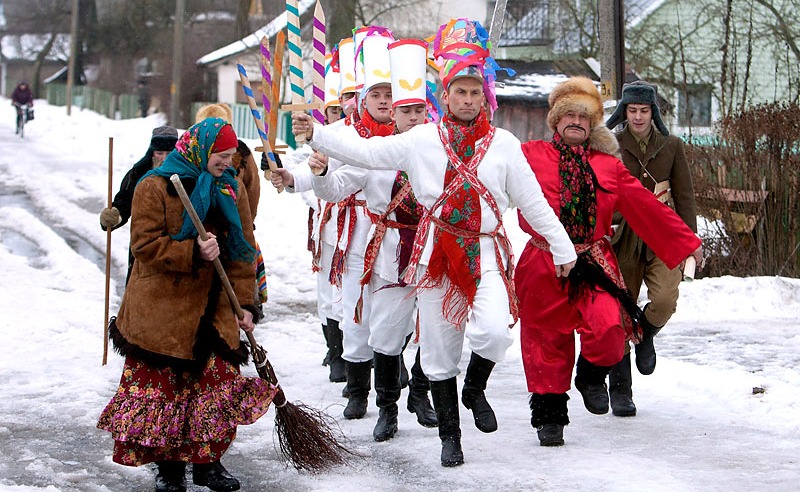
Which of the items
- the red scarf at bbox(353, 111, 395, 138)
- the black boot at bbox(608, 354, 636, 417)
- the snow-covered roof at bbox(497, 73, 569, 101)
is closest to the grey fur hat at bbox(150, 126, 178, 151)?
the red scarf at bbox(353, 111, 395, 138)

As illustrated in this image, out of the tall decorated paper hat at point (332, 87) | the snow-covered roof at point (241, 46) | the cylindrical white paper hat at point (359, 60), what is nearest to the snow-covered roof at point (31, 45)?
the snow-covered roof at point (241, 46)

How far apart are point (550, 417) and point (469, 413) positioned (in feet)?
3.19

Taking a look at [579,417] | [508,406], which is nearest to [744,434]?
[579,417]

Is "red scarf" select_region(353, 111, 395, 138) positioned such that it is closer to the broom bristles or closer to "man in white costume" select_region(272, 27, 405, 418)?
"man in white costume" select_region(272, 27, 405, 418)

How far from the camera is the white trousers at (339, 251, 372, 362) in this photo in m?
7.11

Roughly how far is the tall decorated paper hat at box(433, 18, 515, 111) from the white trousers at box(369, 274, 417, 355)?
1.24 meters

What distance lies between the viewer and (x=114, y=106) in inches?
1959

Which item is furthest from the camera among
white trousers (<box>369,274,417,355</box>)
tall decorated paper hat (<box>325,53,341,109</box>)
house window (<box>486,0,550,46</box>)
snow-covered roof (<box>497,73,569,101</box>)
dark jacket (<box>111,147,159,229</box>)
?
house window (<box>486,0,550,46</box>)

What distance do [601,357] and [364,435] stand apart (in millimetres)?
1438

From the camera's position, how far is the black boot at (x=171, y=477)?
5.40m

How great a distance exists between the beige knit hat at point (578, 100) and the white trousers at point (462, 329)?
1.13 meters

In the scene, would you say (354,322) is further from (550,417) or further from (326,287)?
(550,417)

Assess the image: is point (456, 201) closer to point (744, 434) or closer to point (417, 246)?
point (417, 246)

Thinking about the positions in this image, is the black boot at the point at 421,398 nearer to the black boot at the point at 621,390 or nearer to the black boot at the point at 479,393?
the black boot at the point at 479,393
